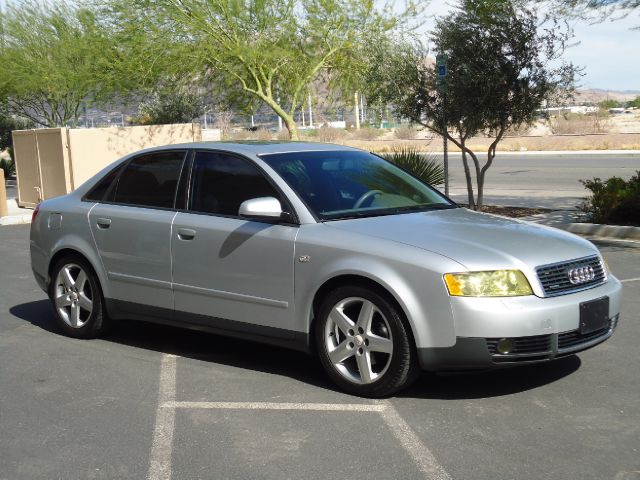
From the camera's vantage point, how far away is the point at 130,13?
67.9 ft

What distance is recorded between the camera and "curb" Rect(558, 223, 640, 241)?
1271 centimetres

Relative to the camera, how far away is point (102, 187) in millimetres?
7594

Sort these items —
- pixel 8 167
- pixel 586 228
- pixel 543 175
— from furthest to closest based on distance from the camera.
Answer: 1. pixel 8 167
2. pixel 543 175
3. pixel 586 228

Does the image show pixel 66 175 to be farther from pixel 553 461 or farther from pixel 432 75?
pixel 553 461

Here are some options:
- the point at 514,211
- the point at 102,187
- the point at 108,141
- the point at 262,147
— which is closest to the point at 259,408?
the point at 262,147

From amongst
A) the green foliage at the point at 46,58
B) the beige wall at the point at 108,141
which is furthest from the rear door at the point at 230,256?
the green foliage at the point at 46,58

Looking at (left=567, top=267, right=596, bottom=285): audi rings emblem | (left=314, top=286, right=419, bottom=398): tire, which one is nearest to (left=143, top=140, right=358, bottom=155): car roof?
(left=314, top=286, right=419, bottom=398): tire

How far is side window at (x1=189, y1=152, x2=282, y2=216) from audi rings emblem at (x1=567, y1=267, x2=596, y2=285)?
6.64 ft

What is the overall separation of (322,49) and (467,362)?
55.9 ft

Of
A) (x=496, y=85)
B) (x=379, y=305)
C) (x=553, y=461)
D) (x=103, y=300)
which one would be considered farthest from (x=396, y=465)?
(x=496, y=85)

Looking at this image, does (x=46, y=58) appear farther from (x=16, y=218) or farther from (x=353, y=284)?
(x=353, y=284)

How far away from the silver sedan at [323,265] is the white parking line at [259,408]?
0.70 ft

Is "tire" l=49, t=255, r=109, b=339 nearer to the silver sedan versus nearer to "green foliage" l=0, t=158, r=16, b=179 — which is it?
the silver sedan

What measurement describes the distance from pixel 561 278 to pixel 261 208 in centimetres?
195
